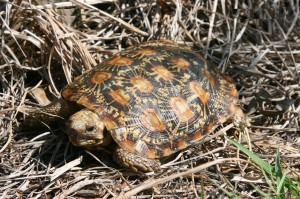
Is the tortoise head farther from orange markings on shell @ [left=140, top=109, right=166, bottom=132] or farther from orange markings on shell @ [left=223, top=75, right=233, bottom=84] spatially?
orange markings on shell @ [left=223, top=75, right=233, bottom=84]

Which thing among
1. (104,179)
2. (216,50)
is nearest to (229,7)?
(216,50)

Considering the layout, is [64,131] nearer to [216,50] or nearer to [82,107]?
[82,107]

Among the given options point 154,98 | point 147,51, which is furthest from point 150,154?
point 147,51

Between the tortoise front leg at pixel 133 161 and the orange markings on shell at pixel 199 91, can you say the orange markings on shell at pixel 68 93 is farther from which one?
the orange markings on shell at pixel 199 91

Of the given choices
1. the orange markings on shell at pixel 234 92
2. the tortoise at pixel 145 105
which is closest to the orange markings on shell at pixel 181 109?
the tortoise at pixel 145 105

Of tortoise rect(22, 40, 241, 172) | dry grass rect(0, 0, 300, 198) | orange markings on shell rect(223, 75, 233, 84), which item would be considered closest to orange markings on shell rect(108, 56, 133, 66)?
tortoise rect(22, 40, 241, 172)
